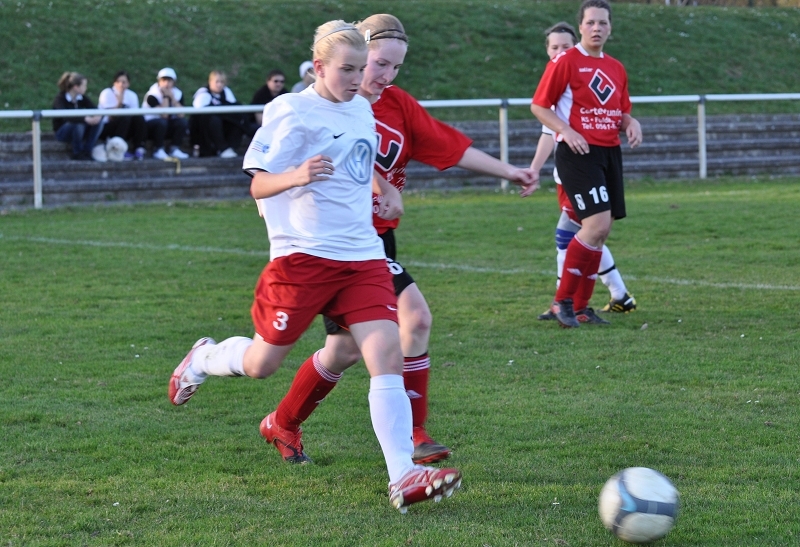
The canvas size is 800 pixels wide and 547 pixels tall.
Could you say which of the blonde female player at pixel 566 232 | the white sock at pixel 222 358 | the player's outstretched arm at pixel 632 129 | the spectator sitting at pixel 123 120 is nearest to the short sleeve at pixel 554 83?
the blonde female player at pixel 566 232

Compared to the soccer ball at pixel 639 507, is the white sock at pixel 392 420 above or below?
above

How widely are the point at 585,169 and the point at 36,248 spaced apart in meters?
6.61

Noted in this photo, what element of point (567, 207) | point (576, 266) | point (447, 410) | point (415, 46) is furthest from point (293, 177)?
point (415, 46)

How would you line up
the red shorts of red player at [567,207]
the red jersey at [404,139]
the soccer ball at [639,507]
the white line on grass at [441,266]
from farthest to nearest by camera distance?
the white line on grass at [441,266] < the red shorts of red player at [567,207] < the red jersey at [404,139] < the soccer ball at [639,507]

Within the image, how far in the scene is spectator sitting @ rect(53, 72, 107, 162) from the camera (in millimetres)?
16562

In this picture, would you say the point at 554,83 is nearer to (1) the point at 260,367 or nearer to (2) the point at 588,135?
(2) the point at 588,135

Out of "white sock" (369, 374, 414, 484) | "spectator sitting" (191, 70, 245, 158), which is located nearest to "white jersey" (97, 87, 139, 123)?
"spectator sitting" (191, 70, 245, 158)

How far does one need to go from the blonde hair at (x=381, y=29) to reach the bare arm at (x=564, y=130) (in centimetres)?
265

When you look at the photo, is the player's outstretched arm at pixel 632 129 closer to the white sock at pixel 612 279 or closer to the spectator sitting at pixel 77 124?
the white sock at pixel 612 279

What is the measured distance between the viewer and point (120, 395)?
226 inches

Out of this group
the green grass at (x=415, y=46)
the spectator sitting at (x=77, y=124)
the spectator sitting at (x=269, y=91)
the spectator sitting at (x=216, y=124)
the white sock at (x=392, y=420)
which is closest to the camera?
the white sock at (x=392, y=420)

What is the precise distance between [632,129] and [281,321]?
4.03 m

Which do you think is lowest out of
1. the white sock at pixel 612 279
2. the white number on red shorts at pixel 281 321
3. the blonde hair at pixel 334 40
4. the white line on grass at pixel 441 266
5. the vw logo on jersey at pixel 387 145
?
the white line on grass at pixel 441 266

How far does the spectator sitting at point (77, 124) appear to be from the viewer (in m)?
16.6
